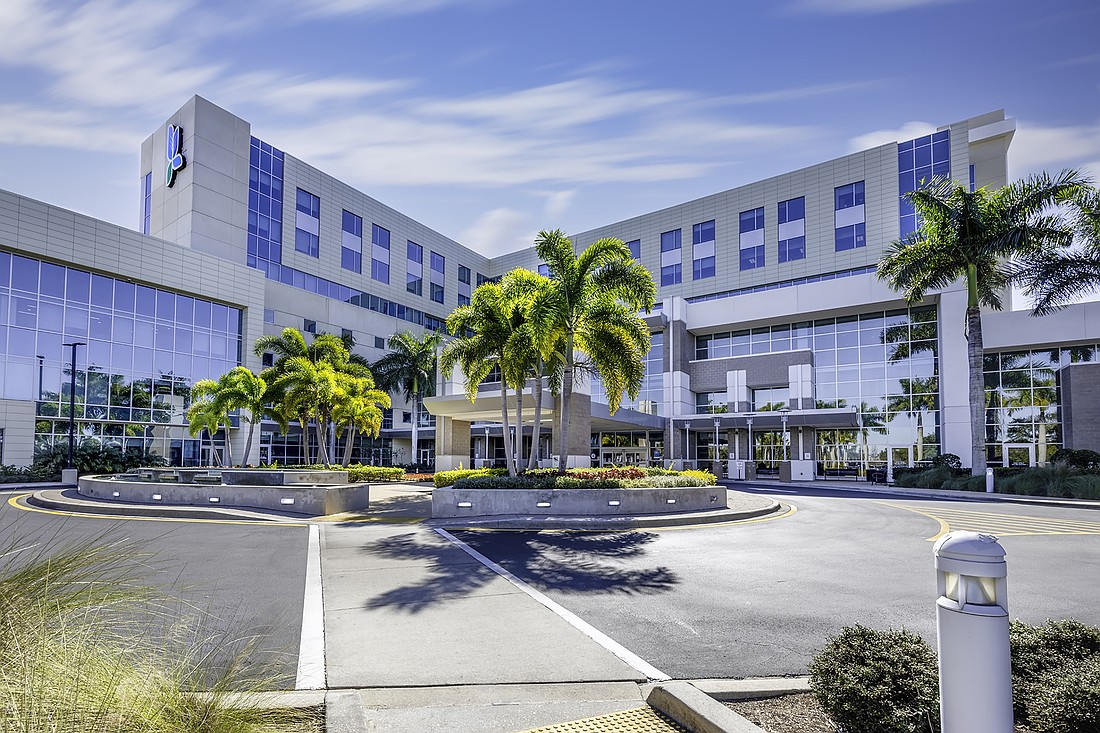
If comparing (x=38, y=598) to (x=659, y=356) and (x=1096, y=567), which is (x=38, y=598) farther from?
(x=659, y=356)

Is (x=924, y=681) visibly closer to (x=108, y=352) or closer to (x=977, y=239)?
(x=977, y=239)

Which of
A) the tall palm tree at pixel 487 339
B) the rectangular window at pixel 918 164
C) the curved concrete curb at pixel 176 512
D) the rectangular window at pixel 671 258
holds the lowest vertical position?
the curved concrete curb at pixel 176 512

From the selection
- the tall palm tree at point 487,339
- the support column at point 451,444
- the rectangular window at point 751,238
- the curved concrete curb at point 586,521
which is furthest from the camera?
the rectangular window at point 751,238

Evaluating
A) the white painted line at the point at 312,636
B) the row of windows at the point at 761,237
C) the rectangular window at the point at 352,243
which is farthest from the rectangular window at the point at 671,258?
the white painted line at the point at 312,636

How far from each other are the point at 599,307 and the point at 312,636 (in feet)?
54.6

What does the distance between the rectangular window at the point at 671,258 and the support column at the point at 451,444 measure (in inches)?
1180

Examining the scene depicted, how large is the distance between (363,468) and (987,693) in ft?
111

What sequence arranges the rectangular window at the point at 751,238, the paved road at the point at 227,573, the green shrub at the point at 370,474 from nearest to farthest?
the paved road at the point at 227,573
the green shrub at the point at 370,474
the rectangular window at the point at 751,238

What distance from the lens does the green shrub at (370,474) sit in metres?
32.5

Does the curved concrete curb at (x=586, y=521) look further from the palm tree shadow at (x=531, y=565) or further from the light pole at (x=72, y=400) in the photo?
the light pole at (x=72, y=400)

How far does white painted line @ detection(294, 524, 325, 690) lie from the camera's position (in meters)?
5.23

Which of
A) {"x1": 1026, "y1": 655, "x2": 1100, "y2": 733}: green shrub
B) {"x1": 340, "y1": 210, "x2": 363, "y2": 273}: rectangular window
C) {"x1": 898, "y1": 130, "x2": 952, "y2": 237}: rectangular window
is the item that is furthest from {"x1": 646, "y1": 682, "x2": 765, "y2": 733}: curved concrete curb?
{"x1": 340, "y1": 210, "x2": 363, "y2": 273}: rectangular window

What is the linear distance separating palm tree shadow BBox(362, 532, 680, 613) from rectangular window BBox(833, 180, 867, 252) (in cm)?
4188

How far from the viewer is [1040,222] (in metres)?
27.9
